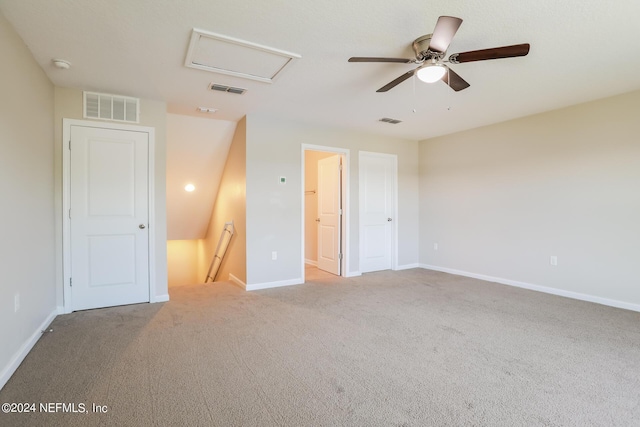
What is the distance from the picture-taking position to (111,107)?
11.3 feet

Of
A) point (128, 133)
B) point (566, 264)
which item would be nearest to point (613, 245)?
point (566, 264)

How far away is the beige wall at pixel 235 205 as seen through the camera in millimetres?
4348

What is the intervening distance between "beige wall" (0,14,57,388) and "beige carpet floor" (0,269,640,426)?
0.24 m

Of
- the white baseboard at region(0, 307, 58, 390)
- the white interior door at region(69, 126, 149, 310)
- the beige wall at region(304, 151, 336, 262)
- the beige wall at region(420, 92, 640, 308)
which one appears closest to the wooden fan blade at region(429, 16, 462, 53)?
the beige wall at region(420, 92, 640, 308)

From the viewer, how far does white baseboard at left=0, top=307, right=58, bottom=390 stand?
1964 millimetres

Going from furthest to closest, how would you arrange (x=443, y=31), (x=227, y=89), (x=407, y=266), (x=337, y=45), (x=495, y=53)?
1. (x=407, y=266)
2. (x=227, y=89)
3. (x=337, y=45)
4. (x=495, y=53)
5. (x=443, y=31)

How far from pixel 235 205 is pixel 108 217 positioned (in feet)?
5.41

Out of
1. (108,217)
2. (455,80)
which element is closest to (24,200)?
(108,217)

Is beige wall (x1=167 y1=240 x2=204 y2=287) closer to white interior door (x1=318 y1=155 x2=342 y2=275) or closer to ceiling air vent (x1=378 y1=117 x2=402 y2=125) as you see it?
white interior door (x1=318 y1=155 x2=342 y2=275)

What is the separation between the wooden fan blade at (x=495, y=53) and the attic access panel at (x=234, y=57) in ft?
4.16

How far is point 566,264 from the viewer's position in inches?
157

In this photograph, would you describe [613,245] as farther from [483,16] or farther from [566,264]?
[483,16]

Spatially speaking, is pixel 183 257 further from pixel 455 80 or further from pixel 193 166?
pixel 455 80

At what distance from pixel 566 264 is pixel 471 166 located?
1907 mm
